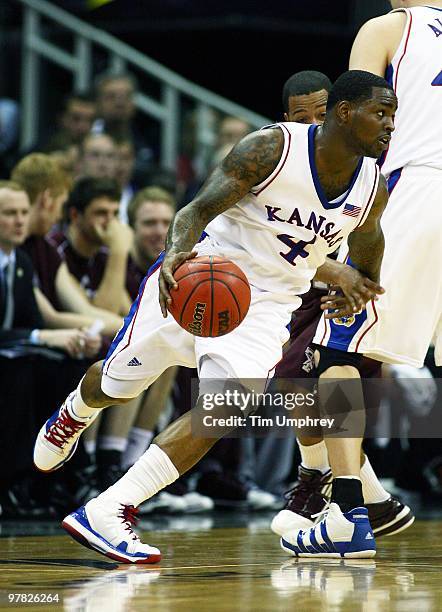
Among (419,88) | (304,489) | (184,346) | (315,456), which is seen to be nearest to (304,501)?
(304,489)


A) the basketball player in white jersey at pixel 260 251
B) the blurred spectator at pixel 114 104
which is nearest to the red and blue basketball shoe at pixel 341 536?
the basketball player in white jersey at pixel 260 251

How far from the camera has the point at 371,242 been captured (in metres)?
5.20

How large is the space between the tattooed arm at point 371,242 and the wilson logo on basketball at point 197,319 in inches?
37.0

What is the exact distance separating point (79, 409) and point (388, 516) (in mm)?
1511

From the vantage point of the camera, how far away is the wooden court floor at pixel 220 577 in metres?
3.67

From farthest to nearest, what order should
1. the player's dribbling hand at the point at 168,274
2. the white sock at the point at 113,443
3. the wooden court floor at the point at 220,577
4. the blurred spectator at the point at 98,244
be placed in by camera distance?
1. the blurred spectator at the point at 98,244
2. the white sock at the point at 113,443
3. the player's dribbling hand at the point at 168,274
4. the wooden court floor at the point at 220,577

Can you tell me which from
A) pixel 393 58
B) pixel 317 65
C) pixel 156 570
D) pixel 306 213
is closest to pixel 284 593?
pixel 156 570

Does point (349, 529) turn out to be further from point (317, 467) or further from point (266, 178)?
point (266, 178)

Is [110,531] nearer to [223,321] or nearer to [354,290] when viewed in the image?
[223,321]

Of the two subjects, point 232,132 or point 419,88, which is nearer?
point 419,88

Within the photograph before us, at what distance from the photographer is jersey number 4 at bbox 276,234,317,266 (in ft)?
16.4

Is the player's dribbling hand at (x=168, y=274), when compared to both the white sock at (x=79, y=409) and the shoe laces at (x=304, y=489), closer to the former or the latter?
the white sock at (x=79, y=409)
